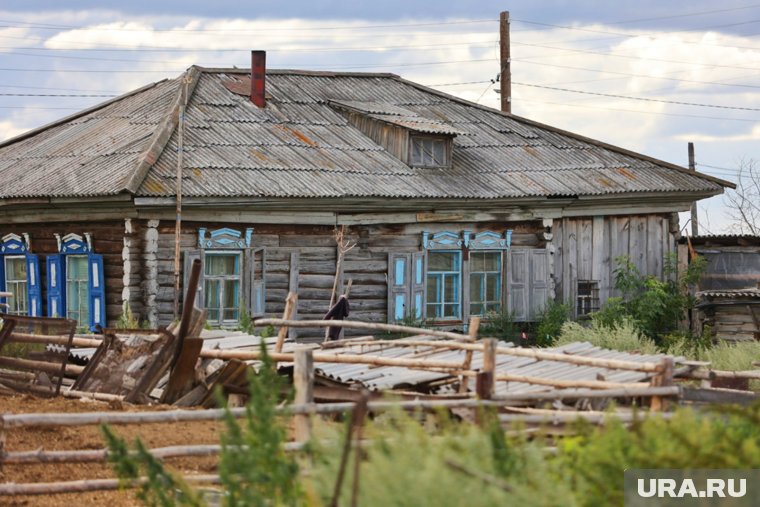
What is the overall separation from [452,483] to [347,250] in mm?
13055

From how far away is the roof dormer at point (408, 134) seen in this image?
64.1 feet

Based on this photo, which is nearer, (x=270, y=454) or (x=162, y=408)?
(x=270, y=454)

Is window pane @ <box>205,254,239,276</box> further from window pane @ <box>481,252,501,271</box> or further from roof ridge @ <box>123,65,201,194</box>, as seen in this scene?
window pane @ <box>481,252,501,271</box>

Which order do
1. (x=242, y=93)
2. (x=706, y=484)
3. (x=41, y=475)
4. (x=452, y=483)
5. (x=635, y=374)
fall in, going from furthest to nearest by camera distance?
(x=242, y=93) < (x=635, y=374) < (x=41, y=475) < (x=706, y=484) < (x=452, y=483)

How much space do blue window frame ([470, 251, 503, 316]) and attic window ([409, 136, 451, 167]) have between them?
171cm

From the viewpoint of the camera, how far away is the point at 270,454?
17.4ft

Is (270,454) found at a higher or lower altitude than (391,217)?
lower

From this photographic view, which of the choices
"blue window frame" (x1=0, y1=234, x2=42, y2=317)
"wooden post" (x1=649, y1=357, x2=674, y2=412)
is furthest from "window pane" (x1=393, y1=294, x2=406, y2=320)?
"wooden post" (x1=649, y1=357, x2=674, y2=412)

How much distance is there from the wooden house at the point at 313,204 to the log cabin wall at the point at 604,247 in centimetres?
3

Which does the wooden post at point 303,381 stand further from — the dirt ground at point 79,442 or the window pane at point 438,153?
the window pane at point 438,153

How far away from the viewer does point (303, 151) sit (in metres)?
18.6

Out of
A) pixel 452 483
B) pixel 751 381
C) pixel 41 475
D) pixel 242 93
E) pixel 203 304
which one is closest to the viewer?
pixel 452 483

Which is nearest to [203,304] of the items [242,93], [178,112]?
[178,112]

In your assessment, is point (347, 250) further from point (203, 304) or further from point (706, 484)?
point (706, 484)
